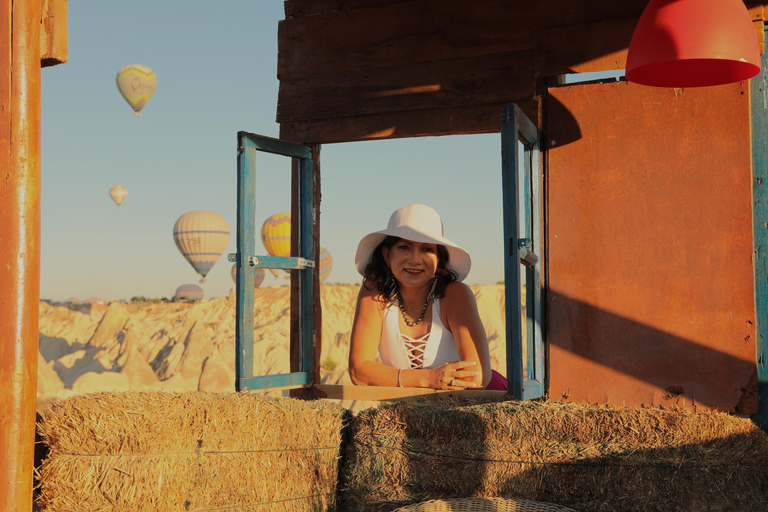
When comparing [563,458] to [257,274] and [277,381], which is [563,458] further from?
[257,274]

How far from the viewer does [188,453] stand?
277 cm

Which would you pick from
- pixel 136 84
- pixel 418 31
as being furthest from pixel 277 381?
pixel 136 84

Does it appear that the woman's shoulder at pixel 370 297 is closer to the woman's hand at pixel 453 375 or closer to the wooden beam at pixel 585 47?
the woman's hand at pixel 453 375

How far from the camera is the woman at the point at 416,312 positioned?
4.02m

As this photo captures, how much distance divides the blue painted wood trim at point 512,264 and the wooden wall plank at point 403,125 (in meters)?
0.90

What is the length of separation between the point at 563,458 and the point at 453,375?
1139 mm

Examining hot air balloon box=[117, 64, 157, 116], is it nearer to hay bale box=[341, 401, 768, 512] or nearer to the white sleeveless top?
the white sleeveless top

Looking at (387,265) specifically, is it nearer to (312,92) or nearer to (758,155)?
(312,92)

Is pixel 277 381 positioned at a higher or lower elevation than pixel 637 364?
lower

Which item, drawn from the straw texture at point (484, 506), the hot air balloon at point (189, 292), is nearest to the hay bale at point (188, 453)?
the straw texture at point (484, 506)

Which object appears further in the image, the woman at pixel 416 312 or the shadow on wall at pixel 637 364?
the shadow on wall at pixel 637 364

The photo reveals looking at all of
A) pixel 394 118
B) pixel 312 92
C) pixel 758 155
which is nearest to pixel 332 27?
pixel 312 92

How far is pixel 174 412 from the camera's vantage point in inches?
109

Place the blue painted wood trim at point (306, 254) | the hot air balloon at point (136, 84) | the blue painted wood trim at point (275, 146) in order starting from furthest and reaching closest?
the hot air balloon at point (136, 84) → the blue painted wood trim at point (306, 254) → the blue painted wood trim at point (275, 146)
